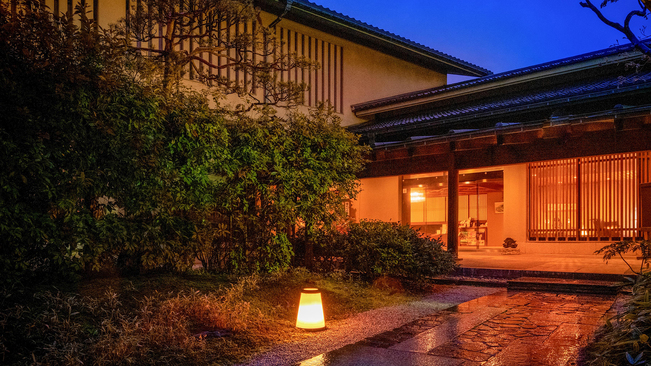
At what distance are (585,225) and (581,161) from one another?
6.58 ft

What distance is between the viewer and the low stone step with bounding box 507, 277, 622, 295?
29.5 feet

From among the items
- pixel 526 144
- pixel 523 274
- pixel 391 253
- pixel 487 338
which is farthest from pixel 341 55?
pixel 487 338

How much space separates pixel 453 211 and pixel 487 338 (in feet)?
22.5

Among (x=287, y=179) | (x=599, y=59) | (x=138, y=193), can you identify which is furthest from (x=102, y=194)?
(x=599, y=59)

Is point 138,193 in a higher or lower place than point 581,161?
lower

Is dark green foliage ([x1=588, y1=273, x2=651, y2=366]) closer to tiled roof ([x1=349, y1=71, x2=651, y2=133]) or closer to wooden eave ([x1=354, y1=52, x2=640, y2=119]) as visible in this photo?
tiled roof ([x1=349, y1=71, x2=651, y2=133])

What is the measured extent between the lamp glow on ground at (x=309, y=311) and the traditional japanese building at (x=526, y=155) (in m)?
7.11

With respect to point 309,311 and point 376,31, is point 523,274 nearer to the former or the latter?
point 309,311

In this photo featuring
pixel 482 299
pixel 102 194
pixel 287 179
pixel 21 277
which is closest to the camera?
pixel 21 277

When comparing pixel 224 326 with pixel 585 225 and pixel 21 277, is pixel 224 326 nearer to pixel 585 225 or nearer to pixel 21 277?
pixel 21 277

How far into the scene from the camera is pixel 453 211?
12273 mm

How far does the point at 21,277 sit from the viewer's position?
5352 millimetres

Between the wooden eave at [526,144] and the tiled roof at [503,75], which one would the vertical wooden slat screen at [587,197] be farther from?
the wooden eave at [526,144]

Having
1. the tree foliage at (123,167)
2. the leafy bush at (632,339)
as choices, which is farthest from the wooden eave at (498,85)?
the leafy bush at (632,339)
